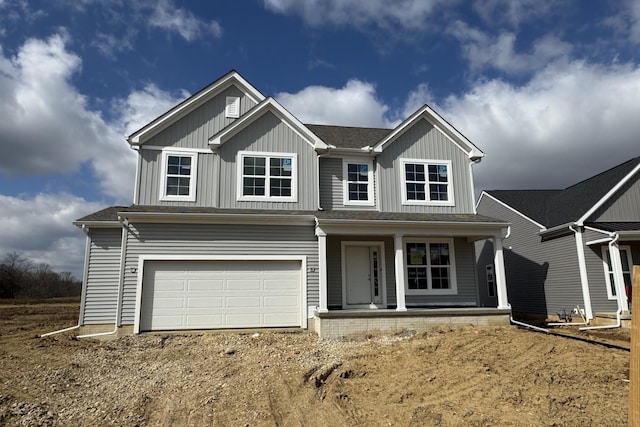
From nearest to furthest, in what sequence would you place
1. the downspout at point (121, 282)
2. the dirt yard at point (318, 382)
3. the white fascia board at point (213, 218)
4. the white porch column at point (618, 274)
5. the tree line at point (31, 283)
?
the dirt yard at point (318, 382) < the downspout at point (121, 282) < the white fascia board at point (213, 218) < the white porch column at point (618, 274) < the tree line at point (31, 283)

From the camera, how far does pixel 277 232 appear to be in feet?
41.4

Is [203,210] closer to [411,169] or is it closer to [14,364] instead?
[14,364]

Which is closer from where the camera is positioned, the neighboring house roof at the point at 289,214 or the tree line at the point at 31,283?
the neighboring house roof at the point at 289,214

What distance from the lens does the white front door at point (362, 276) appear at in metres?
13.5

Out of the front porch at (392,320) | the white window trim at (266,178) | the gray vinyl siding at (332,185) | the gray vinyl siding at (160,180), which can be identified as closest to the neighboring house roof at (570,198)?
the front porch at (392,320)

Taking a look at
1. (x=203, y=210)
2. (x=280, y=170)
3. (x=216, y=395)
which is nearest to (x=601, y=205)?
(x=280, y=170)

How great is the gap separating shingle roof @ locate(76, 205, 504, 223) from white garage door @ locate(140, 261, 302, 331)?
4.97 ft

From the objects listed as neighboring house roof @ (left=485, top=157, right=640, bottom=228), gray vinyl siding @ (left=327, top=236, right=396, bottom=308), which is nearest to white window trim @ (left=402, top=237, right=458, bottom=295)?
gray vinyl siding @ (left=327, top=236, right=396, bottom=308)

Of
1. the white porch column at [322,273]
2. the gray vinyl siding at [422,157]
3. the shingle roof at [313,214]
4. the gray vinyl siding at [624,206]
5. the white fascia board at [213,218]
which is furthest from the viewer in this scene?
the gray vinyl siding at [624,206]

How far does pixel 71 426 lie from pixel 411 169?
12.0 meters

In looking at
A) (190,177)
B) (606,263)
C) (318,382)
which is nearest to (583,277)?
(606,263)

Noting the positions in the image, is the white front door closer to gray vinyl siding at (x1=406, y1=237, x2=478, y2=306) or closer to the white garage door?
gray vinyl siding at (x1=406, y1=237, x2=478, y2=306)

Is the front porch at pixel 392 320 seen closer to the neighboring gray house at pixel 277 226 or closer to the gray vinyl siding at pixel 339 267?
the neighboring gray house at pixel 277 226

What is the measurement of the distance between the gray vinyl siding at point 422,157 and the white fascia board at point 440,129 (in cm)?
14
